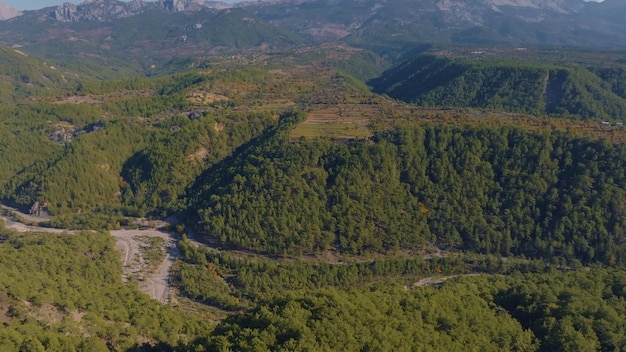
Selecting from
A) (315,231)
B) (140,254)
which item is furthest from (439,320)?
(140,254)

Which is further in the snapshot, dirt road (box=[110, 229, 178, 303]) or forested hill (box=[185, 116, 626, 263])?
forested hill (box=[185, 116, 626, 263])

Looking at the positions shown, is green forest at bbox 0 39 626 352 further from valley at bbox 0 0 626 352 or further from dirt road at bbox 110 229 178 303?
dirt road at bbox 110 229 178 303

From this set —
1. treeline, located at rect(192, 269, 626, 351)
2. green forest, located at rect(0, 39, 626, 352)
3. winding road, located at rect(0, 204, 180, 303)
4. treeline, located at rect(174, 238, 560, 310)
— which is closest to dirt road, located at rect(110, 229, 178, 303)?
winding road, located at rect(0, 204, 180, 303)

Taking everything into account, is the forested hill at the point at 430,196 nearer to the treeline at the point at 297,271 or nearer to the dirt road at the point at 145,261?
the treeline at the point at 297,271

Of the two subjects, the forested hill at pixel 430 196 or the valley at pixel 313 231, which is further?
the forested hill at pixel 430 196

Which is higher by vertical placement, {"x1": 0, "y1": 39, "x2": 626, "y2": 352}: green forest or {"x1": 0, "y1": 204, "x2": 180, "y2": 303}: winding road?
{"x1": 0, "y1": 39, "x2": 626, "y2": 352}: green forest

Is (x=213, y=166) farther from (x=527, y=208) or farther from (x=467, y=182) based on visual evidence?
(x=527, y=208)

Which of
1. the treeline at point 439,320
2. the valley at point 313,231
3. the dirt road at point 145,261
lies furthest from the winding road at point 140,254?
the treeline at point 439,320

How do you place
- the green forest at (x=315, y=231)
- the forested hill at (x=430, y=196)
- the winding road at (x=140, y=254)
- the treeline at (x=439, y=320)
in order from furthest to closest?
the forested hill at (x=430, y=196)
the winding road at (x=140, y=254)
the green forest at (x=315, y=231)
the treeline at (x=439, y=320)

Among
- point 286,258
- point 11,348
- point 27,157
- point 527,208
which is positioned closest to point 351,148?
Answer: point 286,258
